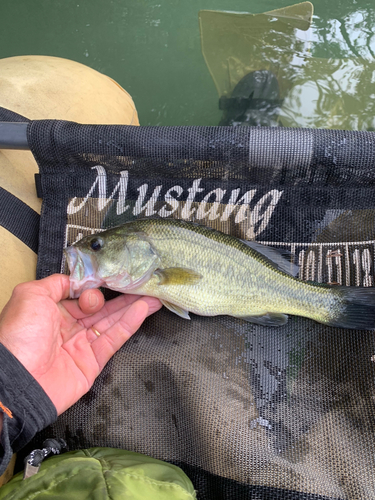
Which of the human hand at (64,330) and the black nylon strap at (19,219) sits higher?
the black nylon strap at (19,219)

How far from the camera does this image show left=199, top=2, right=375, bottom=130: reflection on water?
12.1 feet

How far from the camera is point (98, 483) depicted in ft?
3.82

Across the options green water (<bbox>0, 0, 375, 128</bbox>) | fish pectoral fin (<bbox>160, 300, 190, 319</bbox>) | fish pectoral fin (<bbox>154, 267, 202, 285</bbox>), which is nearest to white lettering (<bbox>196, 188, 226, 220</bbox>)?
fish pectoral fin (<bbox>154, 267, 202, 285</bbox>)

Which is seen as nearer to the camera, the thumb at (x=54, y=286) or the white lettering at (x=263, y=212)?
the thumb at (x=54, y=286)

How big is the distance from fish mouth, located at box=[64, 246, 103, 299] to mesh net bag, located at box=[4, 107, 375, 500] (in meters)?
0.27

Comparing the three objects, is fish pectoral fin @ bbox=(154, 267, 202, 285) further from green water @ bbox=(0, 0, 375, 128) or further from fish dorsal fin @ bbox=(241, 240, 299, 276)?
green water @ bbox=(0, 0, 375, 128)

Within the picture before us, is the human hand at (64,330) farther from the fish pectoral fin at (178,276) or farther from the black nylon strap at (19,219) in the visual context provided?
the black nylon strap at (19,219)

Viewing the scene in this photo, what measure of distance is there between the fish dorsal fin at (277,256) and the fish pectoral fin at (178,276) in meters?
0.36

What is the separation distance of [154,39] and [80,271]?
387 cm

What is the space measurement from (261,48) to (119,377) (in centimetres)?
387

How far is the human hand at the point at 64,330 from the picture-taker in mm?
1508

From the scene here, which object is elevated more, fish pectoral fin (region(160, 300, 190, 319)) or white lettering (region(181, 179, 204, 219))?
white lettering (region(181, 179, 204, 219))

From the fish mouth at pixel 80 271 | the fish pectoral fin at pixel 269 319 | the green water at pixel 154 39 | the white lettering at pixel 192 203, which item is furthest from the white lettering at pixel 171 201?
the green water at pixel 154 39

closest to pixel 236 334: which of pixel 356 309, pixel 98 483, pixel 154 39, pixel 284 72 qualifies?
pixel 356 309
